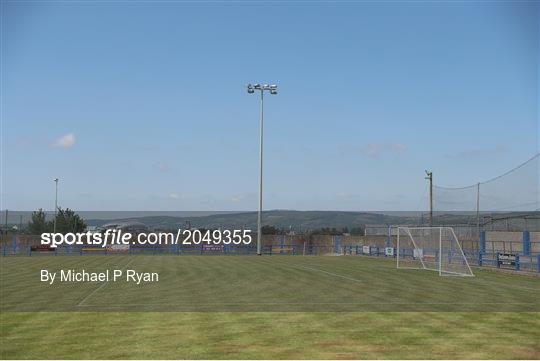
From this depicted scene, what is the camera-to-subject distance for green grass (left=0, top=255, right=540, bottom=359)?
1130cm

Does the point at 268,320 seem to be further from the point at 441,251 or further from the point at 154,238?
the point at 154,238

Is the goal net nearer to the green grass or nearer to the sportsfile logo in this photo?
the green grass

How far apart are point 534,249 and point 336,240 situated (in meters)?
24.2

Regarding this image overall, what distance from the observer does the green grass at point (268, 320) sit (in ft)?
37.1

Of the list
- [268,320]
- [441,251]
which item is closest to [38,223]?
[441,251]

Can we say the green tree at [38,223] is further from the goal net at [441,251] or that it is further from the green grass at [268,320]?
the green grass at [268,320]

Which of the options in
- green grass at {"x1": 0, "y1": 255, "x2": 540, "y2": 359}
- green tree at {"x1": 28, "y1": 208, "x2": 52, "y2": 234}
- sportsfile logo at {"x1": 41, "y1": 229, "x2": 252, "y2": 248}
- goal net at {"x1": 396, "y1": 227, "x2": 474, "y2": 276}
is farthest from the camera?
green tree at {"x1": 28, "y1": 208, "x2": 52, "y2": 234}

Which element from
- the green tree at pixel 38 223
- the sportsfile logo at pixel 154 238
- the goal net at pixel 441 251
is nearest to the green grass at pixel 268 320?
the goal net at pixel 441 251

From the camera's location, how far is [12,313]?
15906 millimetres

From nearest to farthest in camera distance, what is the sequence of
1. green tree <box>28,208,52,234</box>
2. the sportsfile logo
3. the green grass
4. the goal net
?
the green grass < the goal net < the sportsfile logo < green tree <box>28,208,52,234</box>

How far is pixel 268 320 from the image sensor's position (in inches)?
577

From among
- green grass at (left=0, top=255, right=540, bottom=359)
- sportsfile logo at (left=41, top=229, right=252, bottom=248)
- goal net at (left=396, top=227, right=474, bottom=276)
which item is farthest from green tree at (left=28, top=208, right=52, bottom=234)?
green grass at (left=0, top=255, right=540, bottom=359)

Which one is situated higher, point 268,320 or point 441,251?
point 441,251

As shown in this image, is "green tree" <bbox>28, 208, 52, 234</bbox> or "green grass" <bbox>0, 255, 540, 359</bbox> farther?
"green tree" <bbox>28, 208, 52, 234</bbox>
